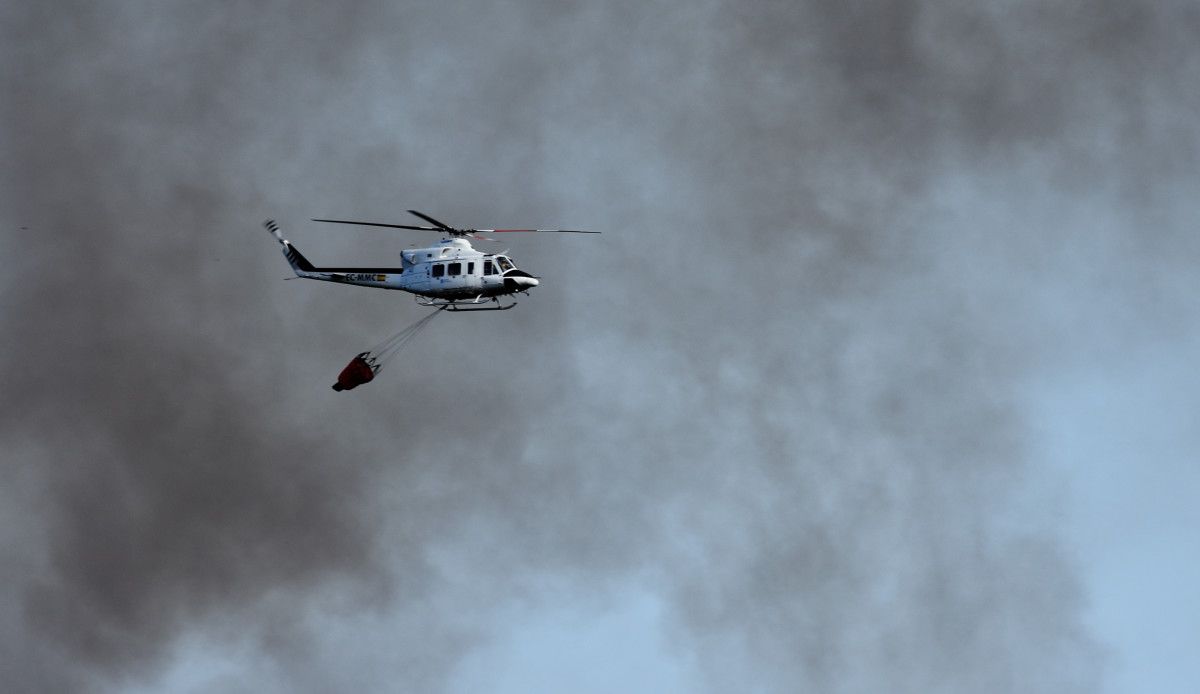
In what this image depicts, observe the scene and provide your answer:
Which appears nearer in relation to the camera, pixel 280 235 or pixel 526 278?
pixel 526 278

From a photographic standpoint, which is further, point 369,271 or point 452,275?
point 369,271

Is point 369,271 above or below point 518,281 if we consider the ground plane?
above

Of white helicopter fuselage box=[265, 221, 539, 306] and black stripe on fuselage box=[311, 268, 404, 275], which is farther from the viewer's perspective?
black stripe on fuselage box=[311, 268, 404, 275]

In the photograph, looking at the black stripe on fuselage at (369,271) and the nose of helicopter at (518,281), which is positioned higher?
the black stripe on fuselage at (369,271)

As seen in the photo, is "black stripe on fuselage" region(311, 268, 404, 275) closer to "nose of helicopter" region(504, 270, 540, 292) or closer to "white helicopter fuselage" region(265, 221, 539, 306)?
"white helicopter fuselage" region(265, 221, 539, 306)

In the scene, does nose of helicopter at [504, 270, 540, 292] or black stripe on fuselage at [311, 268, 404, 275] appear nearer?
nose of helicopter at [504, 270, 540, 292]

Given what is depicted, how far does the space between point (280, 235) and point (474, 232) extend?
11668 mm

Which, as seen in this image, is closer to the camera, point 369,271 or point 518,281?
point 518,281

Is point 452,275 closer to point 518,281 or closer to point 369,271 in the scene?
point 518,281

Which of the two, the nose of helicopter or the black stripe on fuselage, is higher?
the black stripe on fuselage

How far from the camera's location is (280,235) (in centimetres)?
9638

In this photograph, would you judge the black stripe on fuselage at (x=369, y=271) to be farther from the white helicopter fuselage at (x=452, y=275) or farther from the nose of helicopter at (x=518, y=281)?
the nose of helicopter at (x=518, y=281)

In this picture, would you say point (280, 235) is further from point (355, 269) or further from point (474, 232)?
point (474, 232)

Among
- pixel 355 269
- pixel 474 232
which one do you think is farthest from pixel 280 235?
pixel 474 232
